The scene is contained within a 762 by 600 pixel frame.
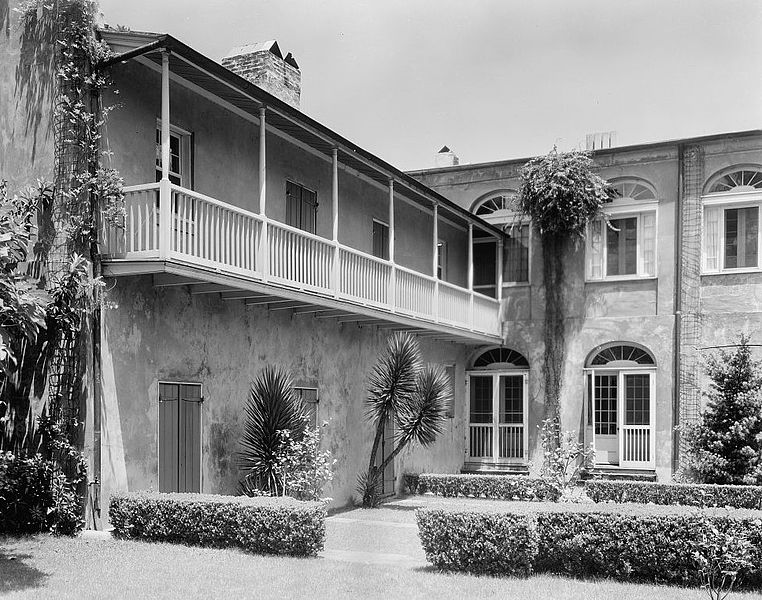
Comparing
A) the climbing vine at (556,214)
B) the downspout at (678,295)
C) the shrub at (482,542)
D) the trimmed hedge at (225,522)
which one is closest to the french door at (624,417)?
the downspout at (678,295)

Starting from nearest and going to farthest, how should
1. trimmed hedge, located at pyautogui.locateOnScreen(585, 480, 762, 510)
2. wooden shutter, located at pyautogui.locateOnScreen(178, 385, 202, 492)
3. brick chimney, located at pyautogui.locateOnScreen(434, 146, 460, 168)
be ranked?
wooden shutter, located at pyautogui.locateOnScreen(178, 385, 202, 492)
trimmed hedge, located at pyautogui.locateOnScreen(585, 480, 762, 510)
brick chimney, located at pyautogui.locateOnScreen(434, 146, 460, 168)

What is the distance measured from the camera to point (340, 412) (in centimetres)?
1717

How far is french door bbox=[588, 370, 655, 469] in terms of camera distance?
67.7 ft

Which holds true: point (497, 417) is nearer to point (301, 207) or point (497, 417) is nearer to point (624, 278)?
point (624, 278)

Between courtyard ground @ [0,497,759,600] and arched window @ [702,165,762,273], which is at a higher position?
arched window @ [702,165,762,273]

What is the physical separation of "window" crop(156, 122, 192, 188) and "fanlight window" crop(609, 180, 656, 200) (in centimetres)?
1187

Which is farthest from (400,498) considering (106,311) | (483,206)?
(106,311)

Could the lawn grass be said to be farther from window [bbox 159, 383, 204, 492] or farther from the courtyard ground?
window [bbox 159, 383, 204, 492]

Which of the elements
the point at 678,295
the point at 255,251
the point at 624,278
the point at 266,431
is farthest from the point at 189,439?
the point at 678,295

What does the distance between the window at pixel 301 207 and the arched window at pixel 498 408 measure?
26.6ft

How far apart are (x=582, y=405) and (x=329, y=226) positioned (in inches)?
327

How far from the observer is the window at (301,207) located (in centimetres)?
1613

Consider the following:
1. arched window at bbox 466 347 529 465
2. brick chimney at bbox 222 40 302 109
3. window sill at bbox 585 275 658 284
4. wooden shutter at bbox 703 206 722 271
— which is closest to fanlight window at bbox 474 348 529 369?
arched window at bbox 466 347 529 465

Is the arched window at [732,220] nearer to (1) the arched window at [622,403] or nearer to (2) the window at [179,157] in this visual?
(1) the arched window at [622,403]
